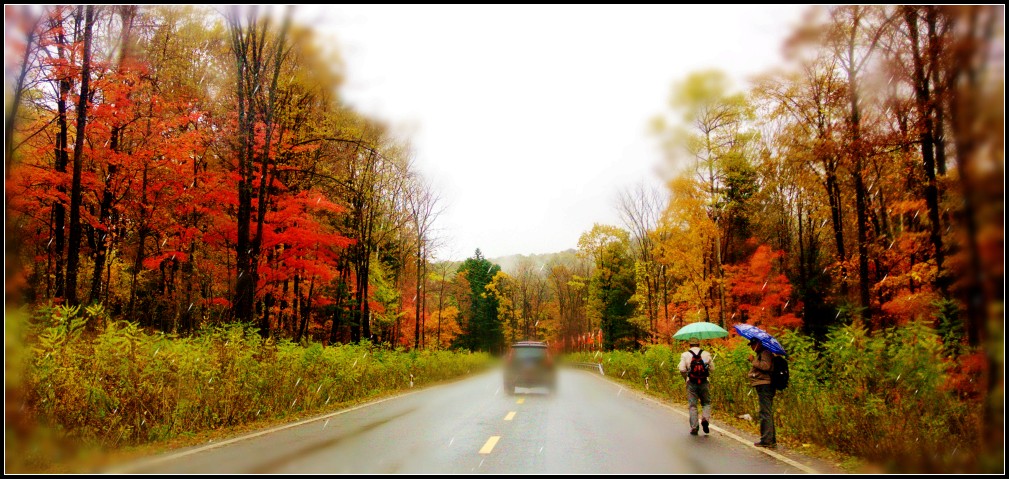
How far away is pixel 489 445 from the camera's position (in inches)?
322

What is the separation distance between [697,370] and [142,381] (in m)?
9.23

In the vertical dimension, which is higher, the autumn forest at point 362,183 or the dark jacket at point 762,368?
the autumn forest at point 362,183

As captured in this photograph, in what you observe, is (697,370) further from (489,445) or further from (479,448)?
(479,448)

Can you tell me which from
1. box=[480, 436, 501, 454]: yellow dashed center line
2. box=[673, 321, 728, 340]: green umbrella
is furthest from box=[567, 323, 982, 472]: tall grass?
box=[480, 436, 501, 454]: yellow dashed center line

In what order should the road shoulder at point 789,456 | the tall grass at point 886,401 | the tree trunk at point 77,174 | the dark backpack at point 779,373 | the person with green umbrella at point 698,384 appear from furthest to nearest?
the tree trunk at point 77,174 < the person with green umbrella at point 698,384 < the dark backpack at point 779,373 < the tall grass at point 886,401 < the road shoulder at point 789,456

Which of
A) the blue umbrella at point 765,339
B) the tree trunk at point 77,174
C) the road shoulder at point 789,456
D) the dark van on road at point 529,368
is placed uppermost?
the tree trunk at point 77,174

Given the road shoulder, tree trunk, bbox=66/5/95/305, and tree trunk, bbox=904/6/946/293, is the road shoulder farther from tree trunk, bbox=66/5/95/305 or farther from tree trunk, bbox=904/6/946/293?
tree trunk, bbox=66/5/95/305

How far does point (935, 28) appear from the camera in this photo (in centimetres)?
1103

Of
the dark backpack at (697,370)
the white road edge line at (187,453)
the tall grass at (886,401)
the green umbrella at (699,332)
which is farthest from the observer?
the green umbrella at (699,332)

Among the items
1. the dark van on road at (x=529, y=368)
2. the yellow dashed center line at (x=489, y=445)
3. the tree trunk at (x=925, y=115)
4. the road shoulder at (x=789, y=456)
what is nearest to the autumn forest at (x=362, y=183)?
the tree trunk at (x=925, y=115)

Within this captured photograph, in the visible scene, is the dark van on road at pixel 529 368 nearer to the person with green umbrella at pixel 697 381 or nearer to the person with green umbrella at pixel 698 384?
the person with green umbrella at pixel 697 381

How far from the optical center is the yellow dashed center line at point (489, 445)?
7.63 meters

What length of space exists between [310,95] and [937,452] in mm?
21976

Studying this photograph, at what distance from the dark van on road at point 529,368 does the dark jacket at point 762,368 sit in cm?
1252
